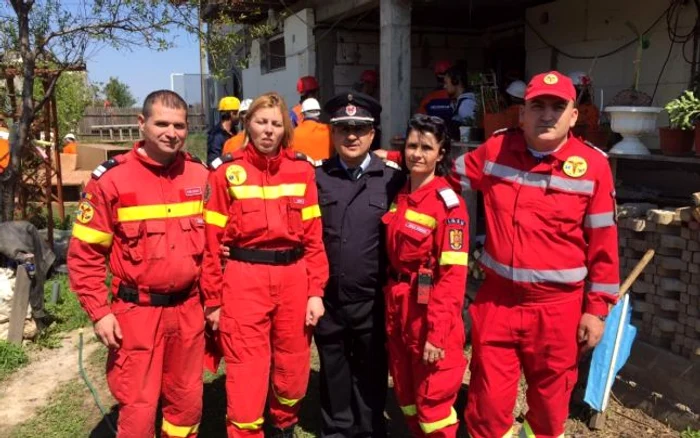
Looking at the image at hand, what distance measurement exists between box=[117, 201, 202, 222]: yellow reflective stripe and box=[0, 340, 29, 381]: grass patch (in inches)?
110

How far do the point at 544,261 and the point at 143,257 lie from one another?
6.20 ft

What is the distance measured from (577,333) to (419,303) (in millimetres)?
748

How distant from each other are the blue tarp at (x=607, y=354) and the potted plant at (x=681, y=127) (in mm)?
1143

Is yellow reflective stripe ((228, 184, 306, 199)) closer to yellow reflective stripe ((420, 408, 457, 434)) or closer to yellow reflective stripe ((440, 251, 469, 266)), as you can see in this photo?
yellow reflective stripe ((440, 251, 469, 266))

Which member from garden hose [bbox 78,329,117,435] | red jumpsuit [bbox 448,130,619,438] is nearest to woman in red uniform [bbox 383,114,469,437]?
red jumpsuit [bbox 448,130,619,438]

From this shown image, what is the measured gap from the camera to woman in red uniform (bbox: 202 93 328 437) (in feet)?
9.28

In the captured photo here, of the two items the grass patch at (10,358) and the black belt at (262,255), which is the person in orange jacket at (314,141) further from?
the grass patch at (10,358)

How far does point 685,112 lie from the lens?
365cm

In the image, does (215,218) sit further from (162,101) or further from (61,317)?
(61,317)

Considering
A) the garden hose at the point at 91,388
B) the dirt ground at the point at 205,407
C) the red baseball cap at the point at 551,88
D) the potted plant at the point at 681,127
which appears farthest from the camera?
the garden hose at the point at 91,388

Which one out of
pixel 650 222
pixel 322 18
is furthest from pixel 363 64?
pixel 650 222

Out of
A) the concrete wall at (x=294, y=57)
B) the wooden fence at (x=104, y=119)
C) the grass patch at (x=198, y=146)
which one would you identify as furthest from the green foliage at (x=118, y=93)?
the concrete wall at (x=294, y=57)

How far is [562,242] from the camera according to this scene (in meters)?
2.61

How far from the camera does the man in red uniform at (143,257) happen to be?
267cm
